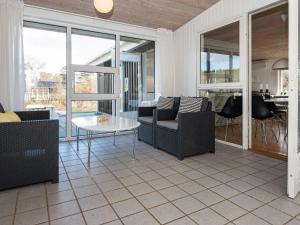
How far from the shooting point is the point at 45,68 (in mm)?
3955

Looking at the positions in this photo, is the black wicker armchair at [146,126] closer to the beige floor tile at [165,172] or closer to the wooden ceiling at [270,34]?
the beige floor tile at [165,172]

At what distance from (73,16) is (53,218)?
358cm

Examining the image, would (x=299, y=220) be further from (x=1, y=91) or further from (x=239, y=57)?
(x=1, y=91)

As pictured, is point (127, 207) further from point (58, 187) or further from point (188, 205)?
point (58, 187)

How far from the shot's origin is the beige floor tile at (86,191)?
1993 millimetres

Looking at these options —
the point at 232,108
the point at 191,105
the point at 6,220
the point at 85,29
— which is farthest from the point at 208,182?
the point at 85,29

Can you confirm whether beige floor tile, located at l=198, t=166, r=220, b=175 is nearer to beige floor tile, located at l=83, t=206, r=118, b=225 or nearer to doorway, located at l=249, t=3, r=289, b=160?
doorway, located at l=249, t=3, r=289, b=160

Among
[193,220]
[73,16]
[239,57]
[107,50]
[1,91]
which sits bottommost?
[193,220]

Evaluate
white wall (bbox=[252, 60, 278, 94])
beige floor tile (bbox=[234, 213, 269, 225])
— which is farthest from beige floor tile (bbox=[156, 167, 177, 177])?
white wall (bbox=[252, 60, 278, 94])

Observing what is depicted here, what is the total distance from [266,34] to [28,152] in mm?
5942

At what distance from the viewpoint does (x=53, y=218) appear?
1.61 m

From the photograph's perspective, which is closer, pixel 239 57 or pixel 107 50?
pixel 239 57

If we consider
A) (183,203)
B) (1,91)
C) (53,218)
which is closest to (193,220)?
(183,203)

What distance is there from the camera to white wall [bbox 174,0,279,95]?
339cm
